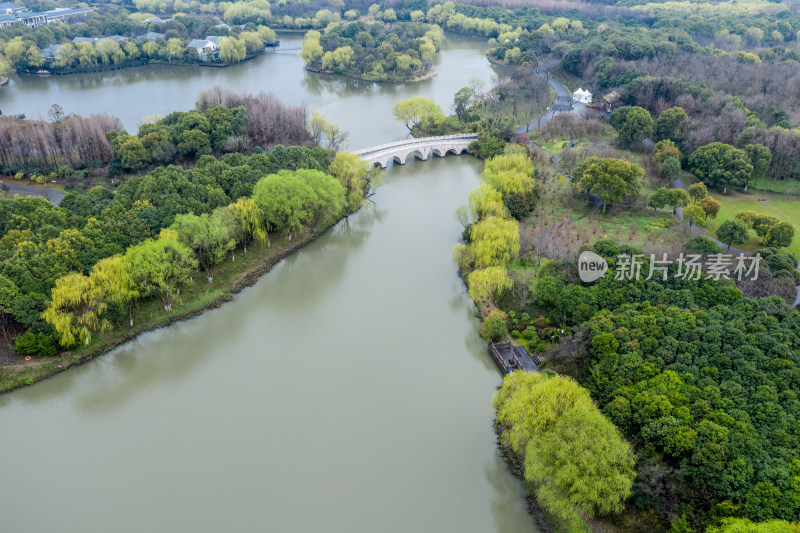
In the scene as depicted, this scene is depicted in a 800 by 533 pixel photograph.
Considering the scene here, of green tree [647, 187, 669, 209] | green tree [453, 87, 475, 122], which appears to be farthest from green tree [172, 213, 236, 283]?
green tree [453, 87, 475, 122]

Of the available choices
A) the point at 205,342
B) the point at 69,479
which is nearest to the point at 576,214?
the point at 205,342

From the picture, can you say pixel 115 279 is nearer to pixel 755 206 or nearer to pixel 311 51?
pixel 755 206

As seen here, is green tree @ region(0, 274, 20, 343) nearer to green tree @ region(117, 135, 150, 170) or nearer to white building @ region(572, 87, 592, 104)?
green tree @ region(117, 135, 150, 170)

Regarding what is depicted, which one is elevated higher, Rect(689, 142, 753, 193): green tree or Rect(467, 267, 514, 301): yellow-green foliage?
Rect(689, 142, 753, 193): green tree

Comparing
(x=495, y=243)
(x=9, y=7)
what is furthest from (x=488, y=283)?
(x=9, y=7)

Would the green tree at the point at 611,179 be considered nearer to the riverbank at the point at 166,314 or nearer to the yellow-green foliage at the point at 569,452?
the riverbank at the point at 166,314

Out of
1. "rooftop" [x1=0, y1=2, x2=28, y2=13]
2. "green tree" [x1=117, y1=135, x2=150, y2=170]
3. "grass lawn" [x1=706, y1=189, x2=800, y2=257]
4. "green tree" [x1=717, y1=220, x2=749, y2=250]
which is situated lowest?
"grass lawn" [x1=706, y1=189, x2=800, y2=257]
